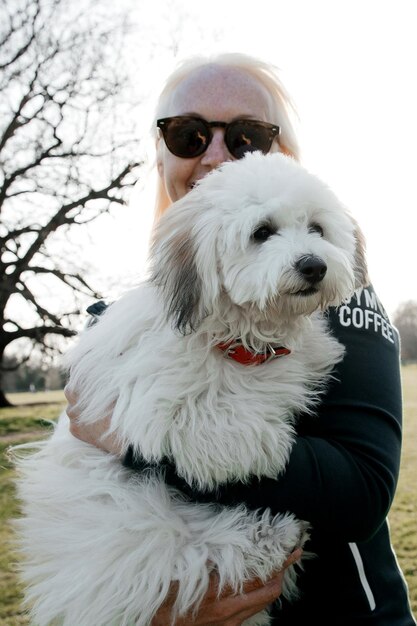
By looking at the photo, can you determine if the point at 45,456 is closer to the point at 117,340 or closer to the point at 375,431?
the point at 117,340

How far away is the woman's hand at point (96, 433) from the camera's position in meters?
1.78

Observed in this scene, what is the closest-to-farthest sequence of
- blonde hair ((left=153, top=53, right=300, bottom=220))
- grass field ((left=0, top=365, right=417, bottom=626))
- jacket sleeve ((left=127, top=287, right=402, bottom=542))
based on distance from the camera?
jacket sleeve ((left=127, top=287, right=402, bottom=542)) < blonde hair ((left=153, top=53, right=300, bottom=220)) < grass field ((left=0, top=365, right=417, bottom=626))

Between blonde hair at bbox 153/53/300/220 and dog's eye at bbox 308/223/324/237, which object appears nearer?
dog's eye at bbox 308/223/324/237

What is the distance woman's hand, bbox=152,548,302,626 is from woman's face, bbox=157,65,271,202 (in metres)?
1.52

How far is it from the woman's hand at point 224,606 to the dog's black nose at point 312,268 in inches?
33.7

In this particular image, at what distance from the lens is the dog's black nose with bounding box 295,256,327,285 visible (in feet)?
5.47

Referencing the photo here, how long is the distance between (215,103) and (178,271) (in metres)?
0.86

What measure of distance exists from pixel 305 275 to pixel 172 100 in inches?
47.6

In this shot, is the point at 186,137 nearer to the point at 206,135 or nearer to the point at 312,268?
the point at 206,135

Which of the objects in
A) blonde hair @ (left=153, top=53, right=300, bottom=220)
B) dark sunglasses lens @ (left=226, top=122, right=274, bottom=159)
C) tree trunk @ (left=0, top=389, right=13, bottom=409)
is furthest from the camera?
tree trunk @ (left=0, top=389, right=13, bottom=409)

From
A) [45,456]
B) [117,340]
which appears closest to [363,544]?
[117,340]

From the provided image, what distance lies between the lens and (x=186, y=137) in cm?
236

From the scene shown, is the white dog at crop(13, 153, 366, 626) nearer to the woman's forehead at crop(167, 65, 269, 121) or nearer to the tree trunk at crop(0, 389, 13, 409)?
the woman's forehead at crop(167, 65, 269, 121)

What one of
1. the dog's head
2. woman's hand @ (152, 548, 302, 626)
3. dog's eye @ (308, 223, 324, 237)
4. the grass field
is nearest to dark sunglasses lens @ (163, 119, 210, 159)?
the dog's head
